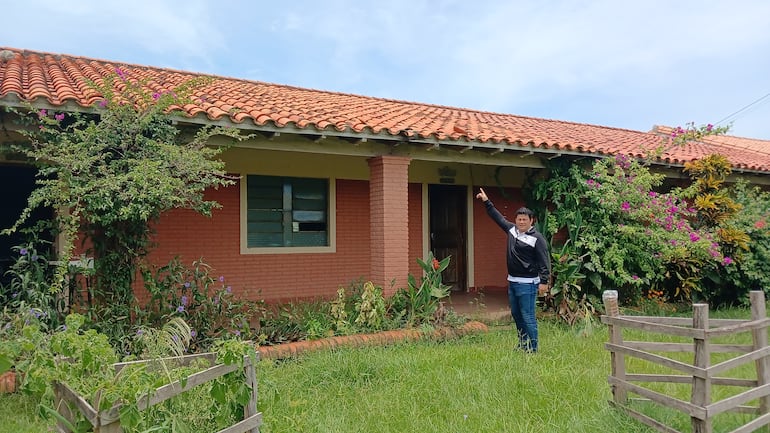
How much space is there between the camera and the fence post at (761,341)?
3.55 m

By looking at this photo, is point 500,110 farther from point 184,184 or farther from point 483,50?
point 184,184

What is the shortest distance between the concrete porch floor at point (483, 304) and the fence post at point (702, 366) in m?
4.24

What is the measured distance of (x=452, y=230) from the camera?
10.6 m

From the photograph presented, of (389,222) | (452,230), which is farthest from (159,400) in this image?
(452,230)

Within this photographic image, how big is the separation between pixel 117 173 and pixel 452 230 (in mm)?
6733

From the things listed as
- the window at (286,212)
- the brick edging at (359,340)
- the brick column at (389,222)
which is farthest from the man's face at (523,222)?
the window at (286,212)

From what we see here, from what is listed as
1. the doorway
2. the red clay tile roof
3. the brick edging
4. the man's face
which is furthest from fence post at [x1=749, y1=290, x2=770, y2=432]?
the doorway

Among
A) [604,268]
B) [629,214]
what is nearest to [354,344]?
[604,268]

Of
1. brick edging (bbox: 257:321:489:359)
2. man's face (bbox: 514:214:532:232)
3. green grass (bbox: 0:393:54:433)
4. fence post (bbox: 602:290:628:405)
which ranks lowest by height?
green grass (bbox: 0:393:54:433)

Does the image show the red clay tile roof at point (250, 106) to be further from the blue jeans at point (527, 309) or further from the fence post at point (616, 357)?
the fence post at point (616, 357)

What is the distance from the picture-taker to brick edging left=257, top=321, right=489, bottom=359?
578 centimetres

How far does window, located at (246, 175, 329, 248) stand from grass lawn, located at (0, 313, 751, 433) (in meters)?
3.33

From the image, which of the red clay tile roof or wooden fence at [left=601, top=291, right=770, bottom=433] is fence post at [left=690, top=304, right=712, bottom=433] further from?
the red clay tile roof

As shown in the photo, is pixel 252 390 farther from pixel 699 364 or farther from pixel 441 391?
pixel 699 364
